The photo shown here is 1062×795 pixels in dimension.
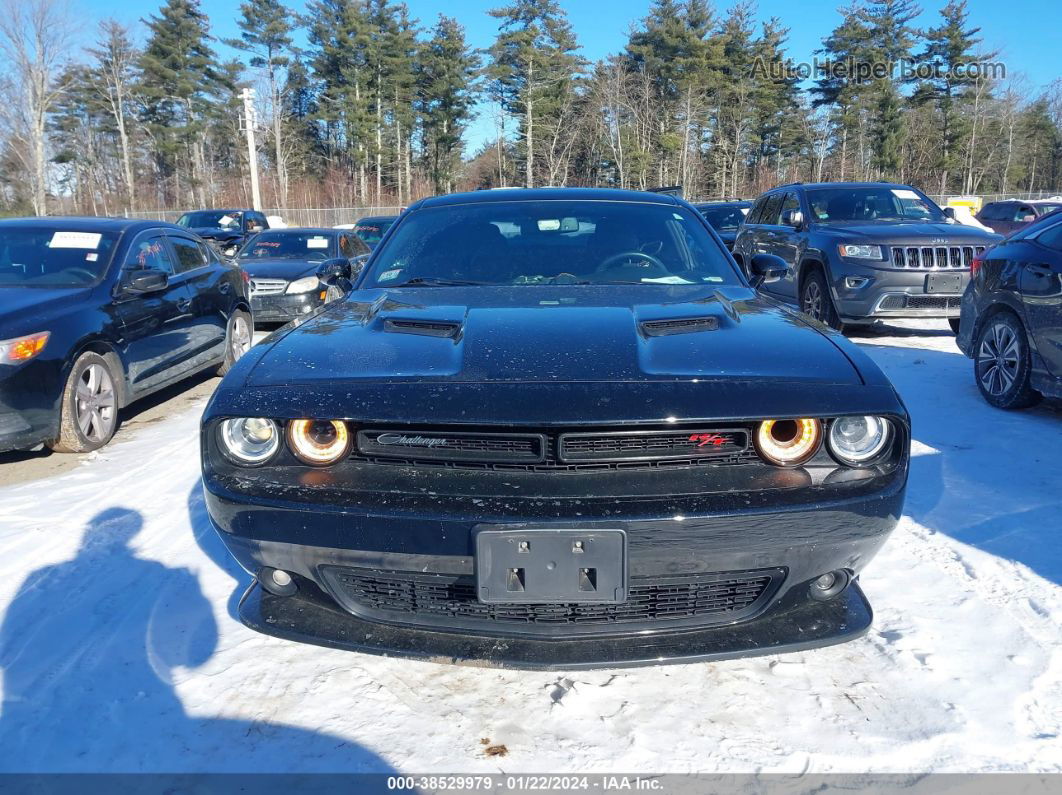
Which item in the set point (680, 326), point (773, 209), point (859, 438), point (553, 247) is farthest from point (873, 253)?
point (859, 438)

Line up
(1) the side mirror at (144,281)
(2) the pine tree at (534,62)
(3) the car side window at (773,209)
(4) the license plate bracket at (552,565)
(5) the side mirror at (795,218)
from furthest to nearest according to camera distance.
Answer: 1. (2) the pine tree at (534,62)
2. (3) the car side window at (773,209)
3. (5) the side mirror at (795,218)
4. (1) the side mirror at (144,281)
5. (4) the license plate bracket at (552,565)

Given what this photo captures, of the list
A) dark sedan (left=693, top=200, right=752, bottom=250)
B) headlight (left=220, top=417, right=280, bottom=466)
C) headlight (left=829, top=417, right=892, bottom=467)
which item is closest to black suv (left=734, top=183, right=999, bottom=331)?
headlight (left=829, top=417, right=892, bottom=467)

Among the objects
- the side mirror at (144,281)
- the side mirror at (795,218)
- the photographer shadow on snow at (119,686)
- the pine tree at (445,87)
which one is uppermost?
the pine tree at (445,87)

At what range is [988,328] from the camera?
5.61m

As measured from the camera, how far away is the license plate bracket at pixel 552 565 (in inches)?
76.7

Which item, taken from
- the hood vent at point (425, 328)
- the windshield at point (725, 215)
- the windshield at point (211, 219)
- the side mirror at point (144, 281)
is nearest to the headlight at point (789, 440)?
the hood vent at point (425, 328)

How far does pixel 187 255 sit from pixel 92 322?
1941mm

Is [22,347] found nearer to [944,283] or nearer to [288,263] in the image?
[288,263]

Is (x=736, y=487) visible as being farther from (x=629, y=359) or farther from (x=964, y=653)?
(x=964, y=653)

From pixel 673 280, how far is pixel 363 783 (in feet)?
7.40

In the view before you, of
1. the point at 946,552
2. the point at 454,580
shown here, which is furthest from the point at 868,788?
the point at 946,552

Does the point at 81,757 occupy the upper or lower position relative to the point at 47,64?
lower

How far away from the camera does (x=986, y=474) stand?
165 inches

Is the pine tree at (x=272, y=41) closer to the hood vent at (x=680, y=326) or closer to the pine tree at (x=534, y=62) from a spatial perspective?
the pine tree at (x=534, y=62)
